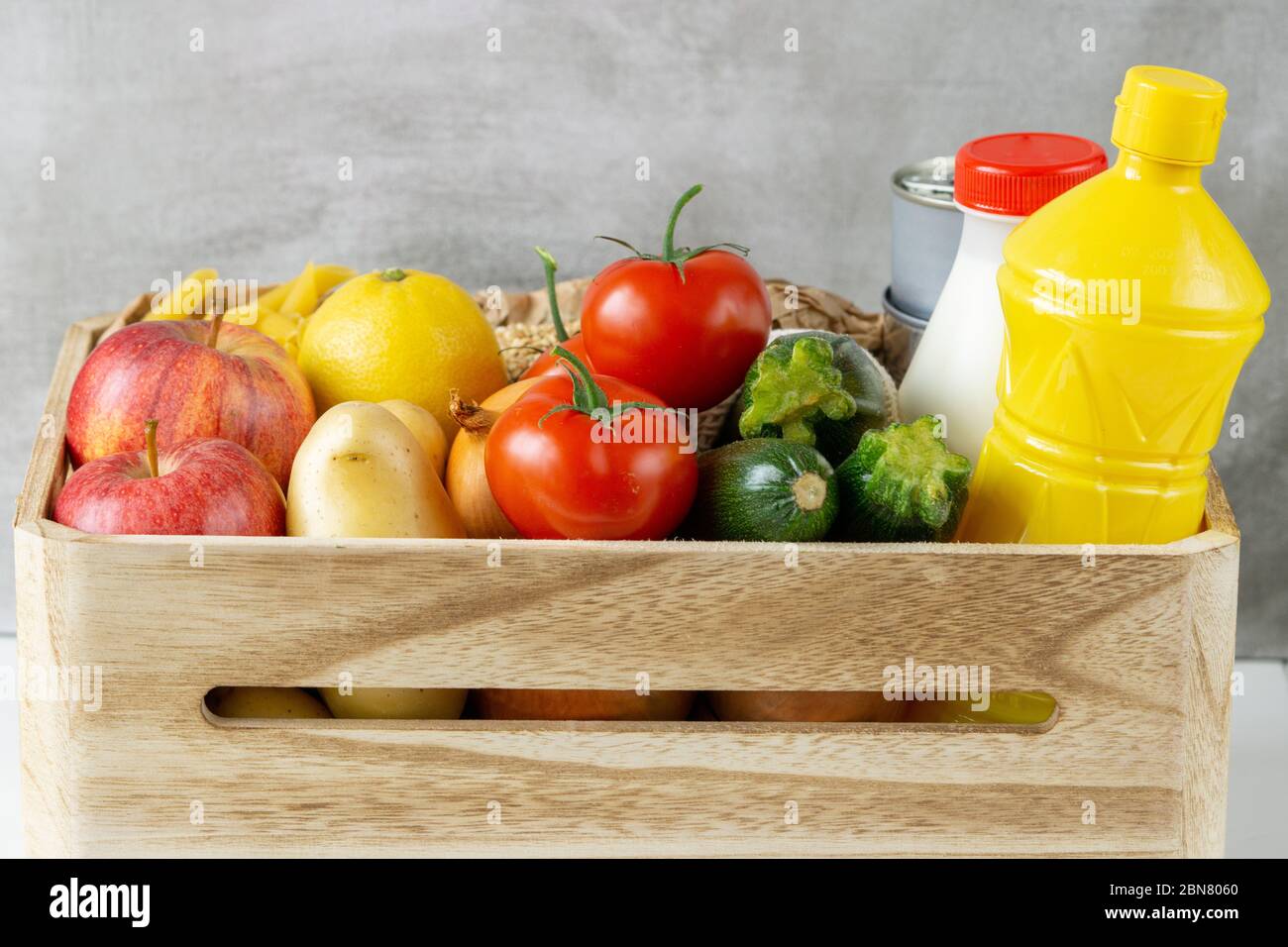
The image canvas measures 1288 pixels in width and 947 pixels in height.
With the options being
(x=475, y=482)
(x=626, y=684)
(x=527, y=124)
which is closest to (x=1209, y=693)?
(x=626, y=684)

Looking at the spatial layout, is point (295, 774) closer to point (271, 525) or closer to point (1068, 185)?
point (271, 525)

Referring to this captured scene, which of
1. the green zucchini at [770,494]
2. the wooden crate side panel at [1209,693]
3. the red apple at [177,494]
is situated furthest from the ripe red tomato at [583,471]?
the wooden crate side panel at [1209,693]

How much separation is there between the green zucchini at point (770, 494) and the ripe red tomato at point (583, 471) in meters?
0.02

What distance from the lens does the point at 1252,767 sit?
3.81 ft

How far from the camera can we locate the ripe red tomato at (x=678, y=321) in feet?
2.61

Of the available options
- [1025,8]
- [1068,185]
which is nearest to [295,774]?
[1068,185]

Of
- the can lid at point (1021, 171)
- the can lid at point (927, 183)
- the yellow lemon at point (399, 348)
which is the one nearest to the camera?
the can lid at point (1021, 171)

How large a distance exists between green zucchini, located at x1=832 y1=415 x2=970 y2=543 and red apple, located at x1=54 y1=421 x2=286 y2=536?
30 cm

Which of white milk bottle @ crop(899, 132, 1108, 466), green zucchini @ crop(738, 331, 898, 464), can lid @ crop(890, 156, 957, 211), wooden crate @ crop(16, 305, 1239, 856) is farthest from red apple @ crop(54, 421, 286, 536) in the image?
can lid @ crop(890, 156, 957, 211)

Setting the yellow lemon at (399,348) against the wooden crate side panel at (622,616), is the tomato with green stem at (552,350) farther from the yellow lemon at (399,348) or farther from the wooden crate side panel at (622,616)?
the wooden crate side panel at (622,616)

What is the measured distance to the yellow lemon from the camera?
34.2 inches

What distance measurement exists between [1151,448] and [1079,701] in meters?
0.13

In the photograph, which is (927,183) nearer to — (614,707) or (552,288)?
(552,288)
